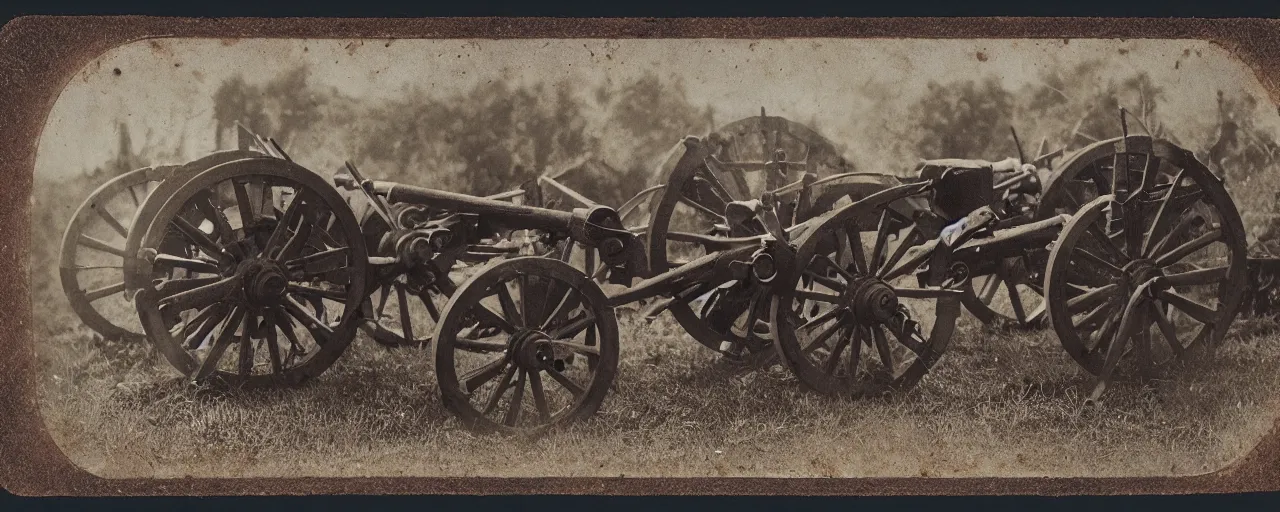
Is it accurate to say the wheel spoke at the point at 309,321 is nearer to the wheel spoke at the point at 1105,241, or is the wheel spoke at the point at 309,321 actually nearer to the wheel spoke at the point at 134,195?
the wheel spoke at the point at 134,195

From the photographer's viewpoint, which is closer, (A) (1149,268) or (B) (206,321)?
(B) (206,321)

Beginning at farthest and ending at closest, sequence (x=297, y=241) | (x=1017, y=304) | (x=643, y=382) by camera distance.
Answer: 1. (x=1017, y=304)
2. (x=643, y=382)
3. (x=297, y=241)

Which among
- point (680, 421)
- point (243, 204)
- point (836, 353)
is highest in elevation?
point (243, 204)

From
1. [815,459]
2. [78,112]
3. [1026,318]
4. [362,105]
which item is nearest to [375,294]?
[362,105]

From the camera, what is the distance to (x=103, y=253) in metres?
7.71

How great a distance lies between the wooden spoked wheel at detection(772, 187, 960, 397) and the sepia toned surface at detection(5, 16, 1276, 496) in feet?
0.37

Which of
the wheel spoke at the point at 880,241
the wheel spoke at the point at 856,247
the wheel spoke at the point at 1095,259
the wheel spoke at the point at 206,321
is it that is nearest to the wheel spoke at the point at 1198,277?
the wheel spoke at the point at 1095,259

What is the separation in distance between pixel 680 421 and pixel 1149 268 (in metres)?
2.01

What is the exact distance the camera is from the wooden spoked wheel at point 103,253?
25.3 ft

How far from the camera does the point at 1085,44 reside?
816 cm

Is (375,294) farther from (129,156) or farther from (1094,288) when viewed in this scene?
(1094,288)

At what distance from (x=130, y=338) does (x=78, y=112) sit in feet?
2.92

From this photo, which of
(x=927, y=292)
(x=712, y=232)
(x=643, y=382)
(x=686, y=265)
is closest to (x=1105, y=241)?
(x=927, y=292)

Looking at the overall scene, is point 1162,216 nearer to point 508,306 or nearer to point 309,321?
point 508,306
